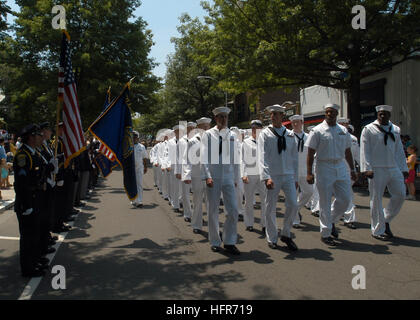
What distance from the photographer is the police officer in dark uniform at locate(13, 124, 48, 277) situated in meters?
4.97

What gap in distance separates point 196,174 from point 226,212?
1.88 m

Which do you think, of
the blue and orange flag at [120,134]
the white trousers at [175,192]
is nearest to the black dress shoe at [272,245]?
the blue and orange flag at [120,134]

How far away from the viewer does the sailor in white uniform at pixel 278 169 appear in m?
6.22

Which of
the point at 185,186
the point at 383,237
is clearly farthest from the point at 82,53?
the point at 383,237

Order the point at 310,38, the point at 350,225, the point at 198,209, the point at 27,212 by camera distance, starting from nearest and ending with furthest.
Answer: the point at 27,212
the point at 198,209
the point at 350,225
the point at 310,38

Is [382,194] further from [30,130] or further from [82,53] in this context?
[82,53]

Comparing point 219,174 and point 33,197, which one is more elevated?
point 219,174

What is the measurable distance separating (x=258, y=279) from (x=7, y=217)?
7.40 meters

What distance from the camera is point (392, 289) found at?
4.42 meters

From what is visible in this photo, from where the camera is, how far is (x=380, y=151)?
693cm

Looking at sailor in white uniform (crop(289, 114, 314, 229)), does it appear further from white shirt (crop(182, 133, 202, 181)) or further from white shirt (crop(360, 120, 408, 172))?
white shirt (crop(182, 133, 202, 181))

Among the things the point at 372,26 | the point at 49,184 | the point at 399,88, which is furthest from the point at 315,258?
the point at 399,88

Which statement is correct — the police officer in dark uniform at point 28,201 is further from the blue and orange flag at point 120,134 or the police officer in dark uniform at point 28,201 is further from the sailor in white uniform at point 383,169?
the sailor in white uniform at point 383,169

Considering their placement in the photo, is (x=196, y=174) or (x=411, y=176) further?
(x=411, y=176)
